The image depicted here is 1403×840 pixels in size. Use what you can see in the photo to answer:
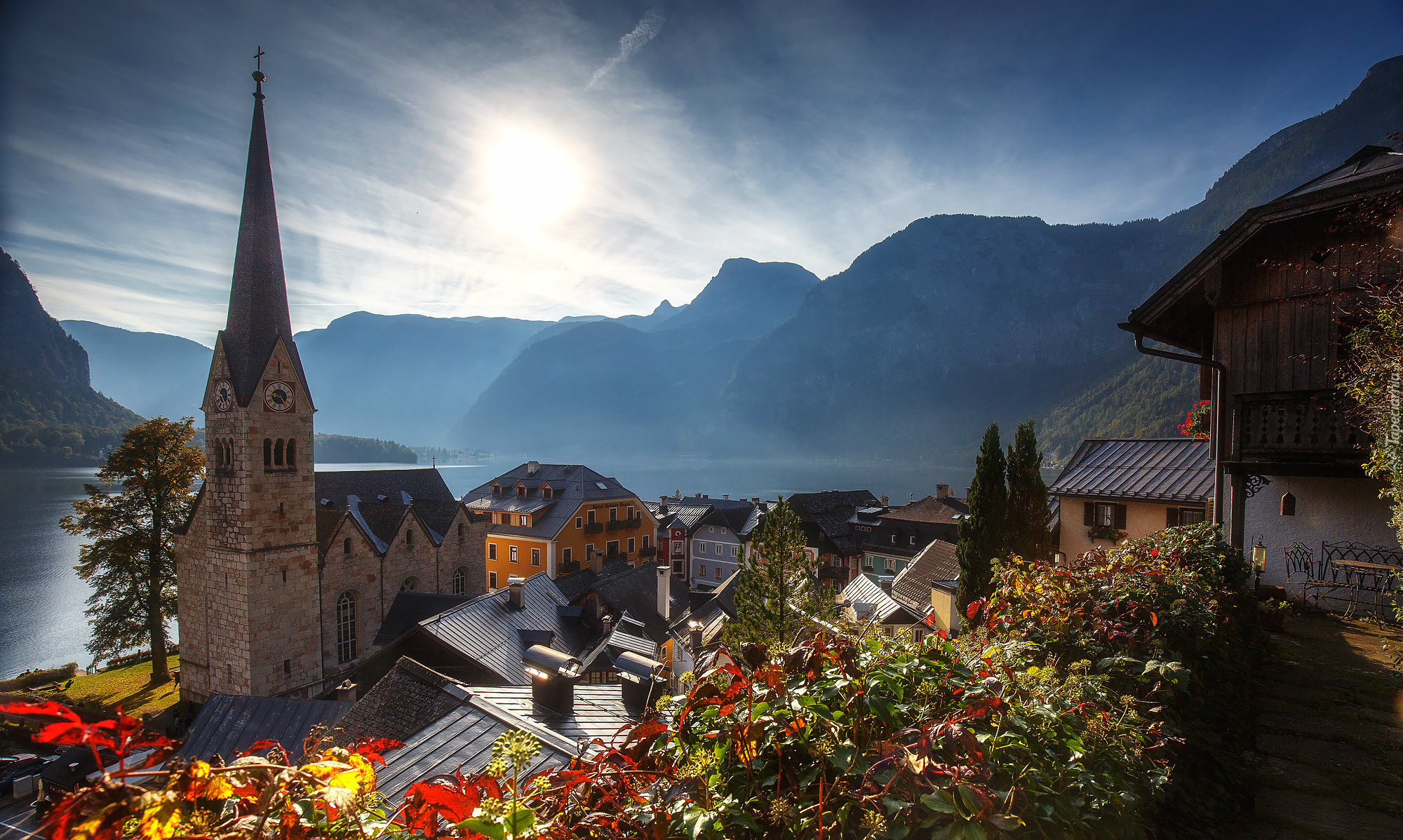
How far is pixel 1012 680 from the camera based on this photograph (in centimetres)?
220

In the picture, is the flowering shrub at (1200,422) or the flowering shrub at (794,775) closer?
the flowering shrub at (794,775)

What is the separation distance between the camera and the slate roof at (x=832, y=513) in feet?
139

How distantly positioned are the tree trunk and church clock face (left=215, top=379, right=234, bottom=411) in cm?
867

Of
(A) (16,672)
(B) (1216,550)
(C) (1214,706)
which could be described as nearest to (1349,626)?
(B) (1216,550)

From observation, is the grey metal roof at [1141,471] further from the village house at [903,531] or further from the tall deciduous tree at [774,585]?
the village house at [903,531]

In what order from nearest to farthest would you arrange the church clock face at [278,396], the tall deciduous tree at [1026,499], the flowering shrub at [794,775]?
the flowering shrub at [794,775] → the tall deciduous tree at [1026,499] → the church clock face at [278,396]

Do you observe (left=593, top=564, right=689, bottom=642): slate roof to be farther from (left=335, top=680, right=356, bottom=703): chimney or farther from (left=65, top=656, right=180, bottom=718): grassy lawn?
(left=65, top=656, right=180, bottom=718): grassy lawn

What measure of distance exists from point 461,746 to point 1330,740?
26.5ft

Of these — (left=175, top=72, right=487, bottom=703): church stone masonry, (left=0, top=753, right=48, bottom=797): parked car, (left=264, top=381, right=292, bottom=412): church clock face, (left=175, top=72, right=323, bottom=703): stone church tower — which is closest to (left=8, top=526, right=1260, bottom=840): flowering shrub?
(left=0, top=753, right=48, bottom=797): parked car

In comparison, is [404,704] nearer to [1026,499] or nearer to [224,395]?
[1026,499]

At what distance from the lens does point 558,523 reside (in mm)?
39219

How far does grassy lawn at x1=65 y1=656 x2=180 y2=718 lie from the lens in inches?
904

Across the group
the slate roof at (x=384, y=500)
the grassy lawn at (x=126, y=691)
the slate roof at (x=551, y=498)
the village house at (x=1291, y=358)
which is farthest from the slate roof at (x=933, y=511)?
the grassy lawn at (x=126, y=691)

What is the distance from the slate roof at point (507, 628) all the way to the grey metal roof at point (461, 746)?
7.65m
